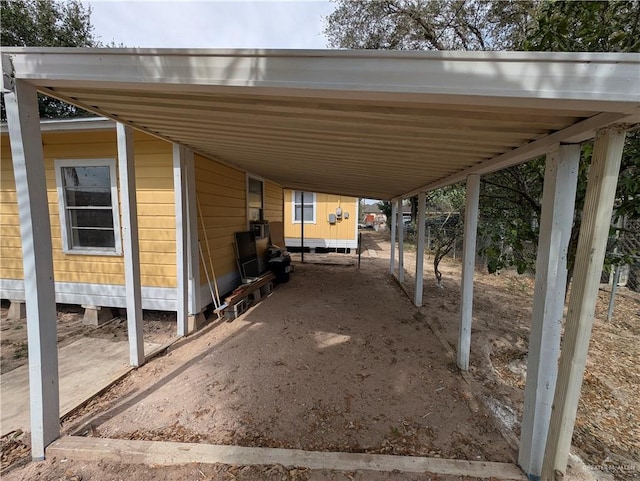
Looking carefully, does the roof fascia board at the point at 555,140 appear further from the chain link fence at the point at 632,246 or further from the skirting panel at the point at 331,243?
the skirting panel at the point at 331,243

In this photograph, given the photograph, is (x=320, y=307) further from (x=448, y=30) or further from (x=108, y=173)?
(x=448, y=30)

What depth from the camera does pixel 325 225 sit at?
1096 cm

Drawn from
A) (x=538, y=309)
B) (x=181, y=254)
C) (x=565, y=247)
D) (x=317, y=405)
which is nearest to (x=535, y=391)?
(x=538, y=309)

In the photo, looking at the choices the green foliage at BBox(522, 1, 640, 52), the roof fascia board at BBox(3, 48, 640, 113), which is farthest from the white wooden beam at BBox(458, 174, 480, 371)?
the roof fascia board at BBox(3, 48, 640, 113)

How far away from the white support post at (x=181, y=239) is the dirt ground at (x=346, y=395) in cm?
38

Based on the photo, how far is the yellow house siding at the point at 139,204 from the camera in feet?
12.8

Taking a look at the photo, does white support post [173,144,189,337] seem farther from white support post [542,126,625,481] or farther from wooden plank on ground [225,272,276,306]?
white support post [542,126,625,481]

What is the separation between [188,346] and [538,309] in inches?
139

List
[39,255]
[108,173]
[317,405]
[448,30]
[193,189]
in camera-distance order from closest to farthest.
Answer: [39,255] < [317,405] < [193,189] < [108,173] < [448,30]

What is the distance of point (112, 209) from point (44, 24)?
1074 cm

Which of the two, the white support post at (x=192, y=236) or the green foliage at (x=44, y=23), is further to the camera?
the green foliage at (x=44, y=23)

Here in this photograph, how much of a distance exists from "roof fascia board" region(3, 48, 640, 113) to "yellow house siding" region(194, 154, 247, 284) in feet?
8.43

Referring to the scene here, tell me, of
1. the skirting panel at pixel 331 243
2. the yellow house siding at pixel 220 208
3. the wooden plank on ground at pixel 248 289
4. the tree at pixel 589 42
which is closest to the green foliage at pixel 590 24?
the tree at pixel 589 42

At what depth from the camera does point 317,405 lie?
2.40 meters
